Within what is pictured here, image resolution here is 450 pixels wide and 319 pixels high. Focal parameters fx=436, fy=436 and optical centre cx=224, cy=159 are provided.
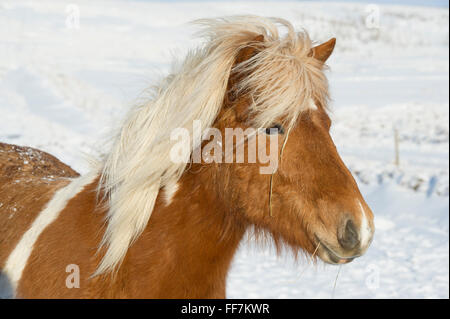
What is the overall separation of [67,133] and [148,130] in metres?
10.5

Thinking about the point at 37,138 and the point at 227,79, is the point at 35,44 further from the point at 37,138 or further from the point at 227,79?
the point at 227,79

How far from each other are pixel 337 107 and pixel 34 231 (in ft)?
59.1

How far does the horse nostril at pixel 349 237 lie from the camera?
5.41ft

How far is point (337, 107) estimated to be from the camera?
19016mm

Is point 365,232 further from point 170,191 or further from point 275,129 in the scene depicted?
point 170,191

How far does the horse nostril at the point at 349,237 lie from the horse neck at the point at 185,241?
1.57 feet

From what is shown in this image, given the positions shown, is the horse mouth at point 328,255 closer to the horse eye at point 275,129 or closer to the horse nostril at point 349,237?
the horse nostril at point 349,237

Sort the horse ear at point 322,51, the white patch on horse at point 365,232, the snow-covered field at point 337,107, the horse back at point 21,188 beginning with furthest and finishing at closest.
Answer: the snow-covered field at point 337,107, the horse back at point 21,188, the horse ear at point 322,51, the white patch on horse at point 365,232

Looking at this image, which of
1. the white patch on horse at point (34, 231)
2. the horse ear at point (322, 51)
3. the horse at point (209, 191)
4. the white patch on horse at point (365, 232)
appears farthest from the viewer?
the white patch on horse at point (34, 231)

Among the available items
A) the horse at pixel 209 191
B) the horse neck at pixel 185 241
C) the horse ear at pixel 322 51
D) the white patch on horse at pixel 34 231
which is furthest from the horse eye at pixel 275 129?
the white patch on horse at pixel 34 231

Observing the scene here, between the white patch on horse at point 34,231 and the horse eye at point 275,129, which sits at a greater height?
the horse eye at point 275,129

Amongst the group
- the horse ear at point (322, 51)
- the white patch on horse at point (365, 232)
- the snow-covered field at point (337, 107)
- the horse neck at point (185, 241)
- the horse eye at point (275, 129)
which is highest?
the horse ear at point (322, 51)

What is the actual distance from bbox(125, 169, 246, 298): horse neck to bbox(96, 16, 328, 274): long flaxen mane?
61 millimetres
